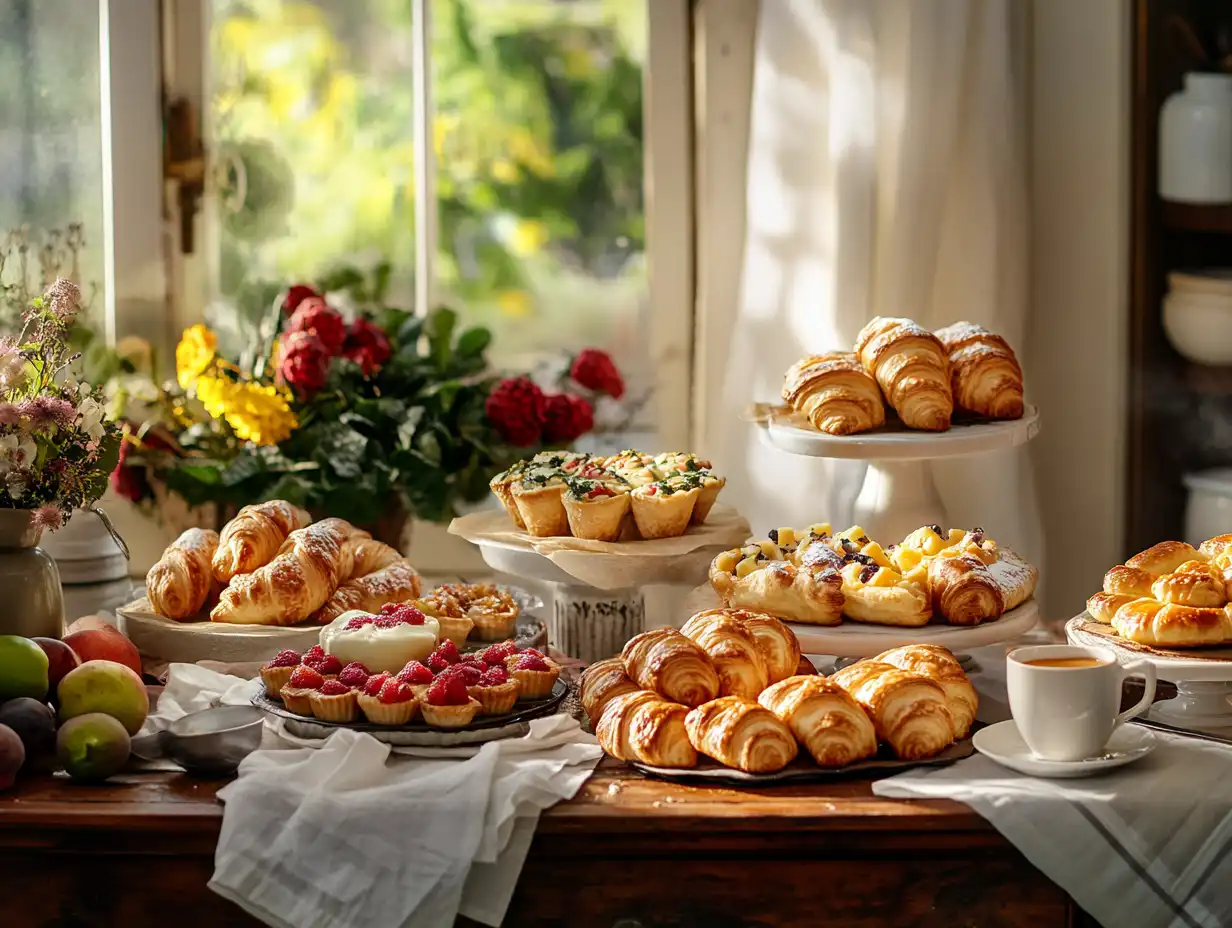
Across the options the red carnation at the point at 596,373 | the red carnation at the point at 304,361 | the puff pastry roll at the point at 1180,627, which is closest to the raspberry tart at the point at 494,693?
the puff pastry roll at the point at 1180,627

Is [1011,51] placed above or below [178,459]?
above

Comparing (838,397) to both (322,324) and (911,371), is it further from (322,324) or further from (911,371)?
(322,324)

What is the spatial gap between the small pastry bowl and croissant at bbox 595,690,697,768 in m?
0.33

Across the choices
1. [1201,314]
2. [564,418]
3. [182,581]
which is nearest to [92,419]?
[182,581]

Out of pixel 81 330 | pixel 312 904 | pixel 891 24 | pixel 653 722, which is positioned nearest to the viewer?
pixel 312 904

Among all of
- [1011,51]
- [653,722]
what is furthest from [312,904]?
[1011,51]

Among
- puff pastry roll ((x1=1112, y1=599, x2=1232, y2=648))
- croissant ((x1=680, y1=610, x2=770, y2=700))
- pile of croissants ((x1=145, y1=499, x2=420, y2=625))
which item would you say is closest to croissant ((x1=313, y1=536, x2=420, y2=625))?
pile of croissants ((x1=145, y1=499, x2=420, y2=625))

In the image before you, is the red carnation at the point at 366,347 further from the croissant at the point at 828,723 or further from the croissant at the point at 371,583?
the croissant at the point at 828,723

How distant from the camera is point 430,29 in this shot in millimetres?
2508

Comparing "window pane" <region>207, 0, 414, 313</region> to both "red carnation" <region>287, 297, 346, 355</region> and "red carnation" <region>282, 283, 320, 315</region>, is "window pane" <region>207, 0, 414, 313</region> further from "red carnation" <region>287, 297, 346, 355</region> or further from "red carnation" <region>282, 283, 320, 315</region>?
"red carnation" <region>287, 297, 346, 355</region>

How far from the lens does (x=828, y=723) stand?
1310 millimetres

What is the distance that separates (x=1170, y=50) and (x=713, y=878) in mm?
1549

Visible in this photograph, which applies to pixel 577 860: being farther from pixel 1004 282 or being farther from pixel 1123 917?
pixel 1004 282

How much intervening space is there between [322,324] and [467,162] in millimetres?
568
